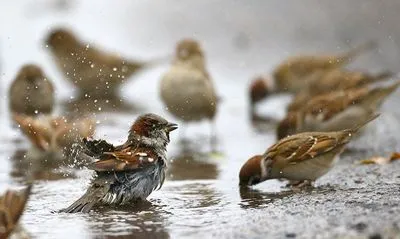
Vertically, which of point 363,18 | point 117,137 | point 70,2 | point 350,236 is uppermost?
point 70,2

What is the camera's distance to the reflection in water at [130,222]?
6.20m

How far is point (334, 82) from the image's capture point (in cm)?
1259

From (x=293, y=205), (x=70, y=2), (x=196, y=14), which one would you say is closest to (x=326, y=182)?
(x=293, y=205)

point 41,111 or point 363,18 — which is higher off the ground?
point 363,18

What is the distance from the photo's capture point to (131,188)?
732 centimetres

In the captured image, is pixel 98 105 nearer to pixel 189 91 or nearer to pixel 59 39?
pixel 59 39

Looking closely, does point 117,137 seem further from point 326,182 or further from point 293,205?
point 293,205

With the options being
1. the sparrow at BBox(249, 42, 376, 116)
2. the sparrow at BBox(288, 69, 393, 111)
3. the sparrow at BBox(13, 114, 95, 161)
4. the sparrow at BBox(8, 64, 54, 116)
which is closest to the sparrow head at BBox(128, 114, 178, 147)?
the sparrow at BBox(13, 114, 95, 161)

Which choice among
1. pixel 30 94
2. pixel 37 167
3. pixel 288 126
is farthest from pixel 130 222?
pixel 30 94

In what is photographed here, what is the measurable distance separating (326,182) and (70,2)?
43.9 feet

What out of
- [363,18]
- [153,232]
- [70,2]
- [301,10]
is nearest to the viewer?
[153,232]

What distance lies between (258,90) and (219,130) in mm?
2274

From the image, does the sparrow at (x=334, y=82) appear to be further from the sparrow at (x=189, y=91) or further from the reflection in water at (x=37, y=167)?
the reflection in water at (x=37, y=167)

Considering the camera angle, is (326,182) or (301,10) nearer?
(326,182)
